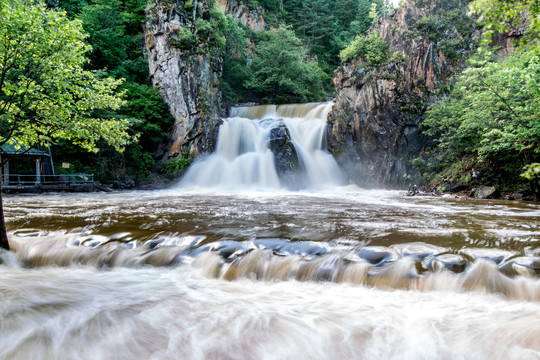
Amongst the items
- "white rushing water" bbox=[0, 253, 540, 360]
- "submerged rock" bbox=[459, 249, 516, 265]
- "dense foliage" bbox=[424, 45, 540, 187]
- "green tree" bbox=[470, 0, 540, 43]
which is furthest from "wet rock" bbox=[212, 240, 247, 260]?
"dense foliage" bbox=[424, 45, 540, 187]

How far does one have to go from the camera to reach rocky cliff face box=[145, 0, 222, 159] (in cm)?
2261

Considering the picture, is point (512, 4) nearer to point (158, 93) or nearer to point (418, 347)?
point (418, 347)

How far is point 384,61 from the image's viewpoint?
19906 millimetres

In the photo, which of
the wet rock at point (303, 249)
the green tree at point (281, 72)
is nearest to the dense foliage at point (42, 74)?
the wet rock at point (303, 249)

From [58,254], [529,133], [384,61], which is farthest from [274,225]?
[384,61]

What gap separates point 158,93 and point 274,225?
20.0m

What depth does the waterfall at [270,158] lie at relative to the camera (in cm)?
2069

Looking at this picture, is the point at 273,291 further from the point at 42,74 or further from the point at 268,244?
the point at 42,74

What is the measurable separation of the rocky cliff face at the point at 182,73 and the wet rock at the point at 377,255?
18.8 m

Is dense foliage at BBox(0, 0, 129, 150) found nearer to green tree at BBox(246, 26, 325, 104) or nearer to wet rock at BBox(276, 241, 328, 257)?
wet rock at BBox(276, 241, 328, 257)

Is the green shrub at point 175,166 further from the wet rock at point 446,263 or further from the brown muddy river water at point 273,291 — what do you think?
the wet rock at point 446,263

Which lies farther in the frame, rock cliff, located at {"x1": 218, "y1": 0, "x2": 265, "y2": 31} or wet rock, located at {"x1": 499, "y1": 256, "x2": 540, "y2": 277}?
rock cliff, located at {"x1": 218, "y1": 0, "x2": 265, "y2": 31}

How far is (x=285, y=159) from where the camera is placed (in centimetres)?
2075

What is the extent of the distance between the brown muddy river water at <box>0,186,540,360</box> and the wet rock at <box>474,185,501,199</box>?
710 cm
